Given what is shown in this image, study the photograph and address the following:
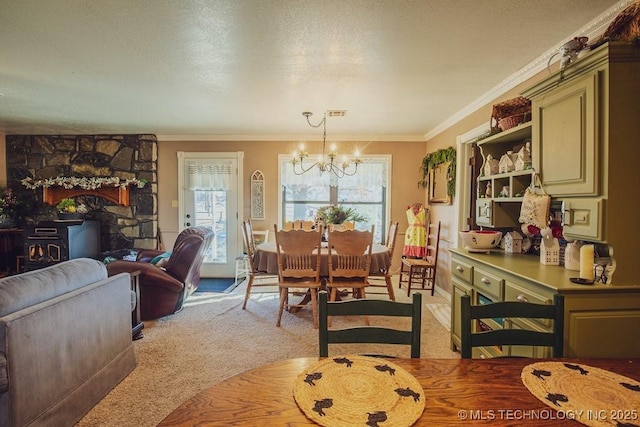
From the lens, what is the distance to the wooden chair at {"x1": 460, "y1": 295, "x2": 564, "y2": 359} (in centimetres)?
122

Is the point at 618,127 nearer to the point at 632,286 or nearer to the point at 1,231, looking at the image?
the point at 632,286

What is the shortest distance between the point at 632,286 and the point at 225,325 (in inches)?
125

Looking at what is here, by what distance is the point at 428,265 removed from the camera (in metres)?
4.24

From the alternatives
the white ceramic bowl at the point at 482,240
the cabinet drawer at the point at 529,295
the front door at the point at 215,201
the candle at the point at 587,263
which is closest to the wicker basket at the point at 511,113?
the white ceramic bowl at the point at 482,240

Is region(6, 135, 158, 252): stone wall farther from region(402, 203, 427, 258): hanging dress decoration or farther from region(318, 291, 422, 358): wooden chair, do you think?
region(318, 291, 422, 358): wooden chair

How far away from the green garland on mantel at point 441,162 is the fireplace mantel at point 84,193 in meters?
4.99

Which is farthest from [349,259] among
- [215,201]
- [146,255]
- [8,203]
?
[8,203]

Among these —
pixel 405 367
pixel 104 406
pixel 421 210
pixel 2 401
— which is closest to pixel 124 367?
pixel 104 406

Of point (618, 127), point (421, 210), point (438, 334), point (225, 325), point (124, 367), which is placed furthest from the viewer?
point (421, 210)

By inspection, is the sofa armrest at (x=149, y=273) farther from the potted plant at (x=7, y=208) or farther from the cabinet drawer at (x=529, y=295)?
the potted plant at (x=7, y=208)

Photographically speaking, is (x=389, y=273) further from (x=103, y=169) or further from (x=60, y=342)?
(x=103, y=169)

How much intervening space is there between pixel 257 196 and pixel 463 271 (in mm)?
3678

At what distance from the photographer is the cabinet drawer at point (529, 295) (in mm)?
1613

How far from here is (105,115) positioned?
13.6ft
